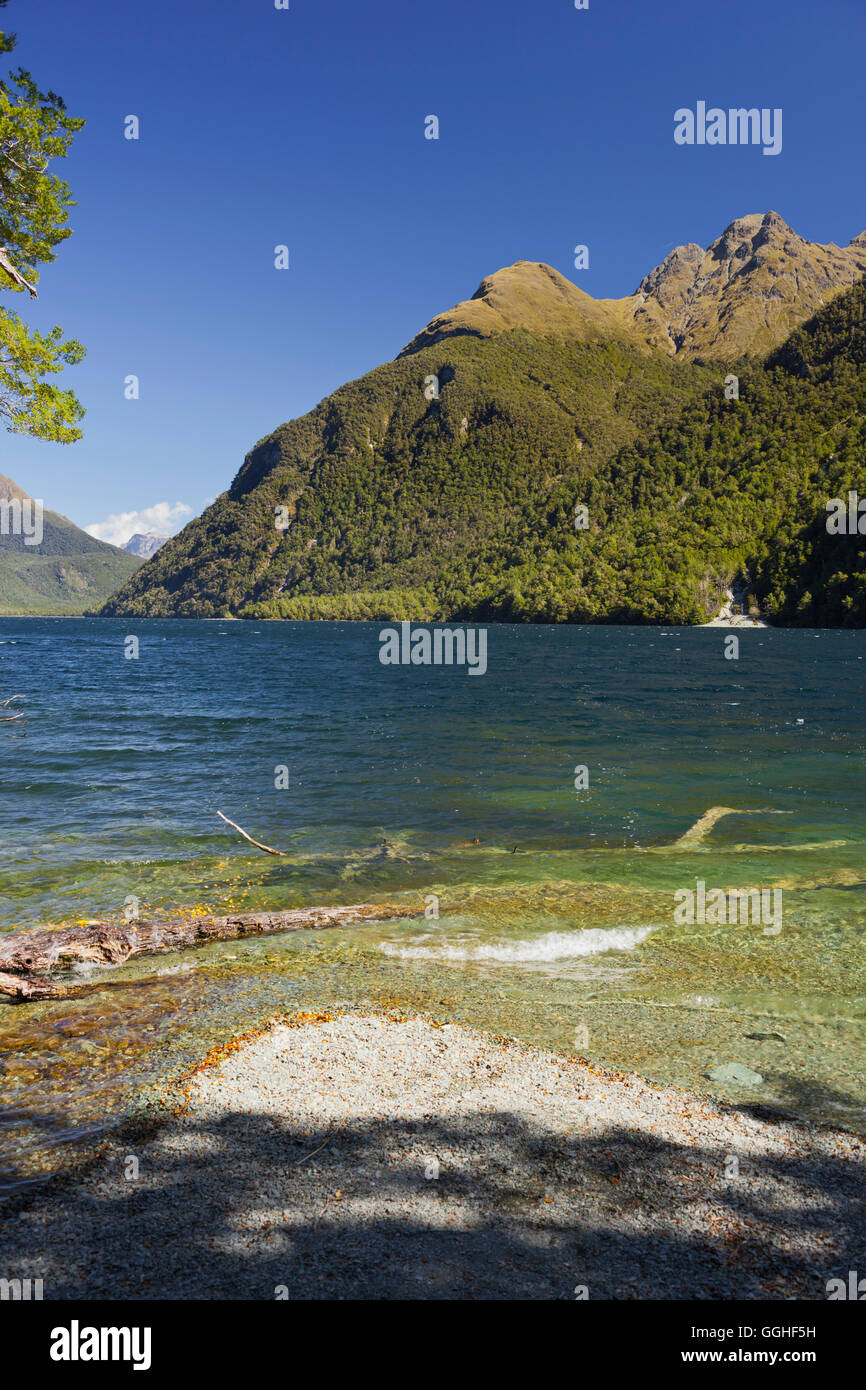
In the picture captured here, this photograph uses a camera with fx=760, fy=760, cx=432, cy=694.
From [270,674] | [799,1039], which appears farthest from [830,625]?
[799,1039]

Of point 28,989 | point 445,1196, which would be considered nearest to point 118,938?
point 28,989

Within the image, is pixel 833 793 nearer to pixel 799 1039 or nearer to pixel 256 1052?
pixel 799 1039

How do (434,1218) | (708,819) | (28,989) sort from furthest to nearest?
(708,819), (28,989), (434,1218)

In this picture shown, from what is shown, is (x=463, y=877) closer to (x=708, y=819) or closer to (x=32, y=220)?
(x=708, y=819)

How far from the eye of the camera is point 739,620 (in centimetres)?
19462

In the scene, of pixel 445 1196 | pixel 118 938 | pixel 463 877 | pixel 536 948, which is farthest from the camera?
pixel 463 877

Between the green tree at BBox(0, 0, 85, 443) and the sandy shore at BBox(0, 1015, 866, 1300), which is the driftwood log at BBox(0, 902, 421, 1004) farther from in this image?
the green tree at BBox(0, 0, 85, 443)

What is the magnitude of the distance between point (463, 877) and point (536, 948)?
12.9 feet

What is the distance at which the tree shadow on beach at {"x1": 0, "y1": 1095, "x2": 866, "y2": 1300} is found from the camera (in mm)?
4516

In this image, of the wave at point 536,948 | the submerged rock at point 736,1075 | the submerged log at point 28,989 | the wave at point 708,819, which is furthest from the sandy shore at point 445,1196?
the wave at point 708,819

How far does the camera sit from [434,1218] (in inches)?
201

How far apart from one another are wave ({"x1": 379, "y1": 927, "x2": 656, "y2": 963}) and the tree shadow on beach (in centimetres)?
482

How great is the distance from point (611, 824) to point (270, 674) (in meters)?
56.8

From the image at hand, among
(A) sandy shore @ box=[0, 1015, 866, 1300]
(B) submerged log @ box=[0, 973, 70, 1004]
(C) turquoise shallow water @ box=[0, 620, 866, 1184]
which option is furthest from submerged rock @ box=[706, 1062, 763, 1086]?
(B) submerged log @ box=[0, 973, 70, 1004]
